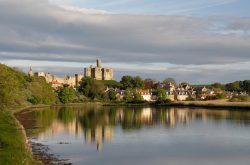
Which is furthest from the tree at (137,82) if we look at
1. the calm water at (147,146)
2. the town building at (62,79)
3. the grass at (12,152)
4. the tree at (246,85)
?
the grass at (12,152)

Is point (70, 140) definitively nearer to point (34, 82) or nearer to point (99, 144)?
point (99, 144)

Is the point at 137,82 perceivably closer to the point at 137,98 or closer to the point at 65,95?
the point at 137,98

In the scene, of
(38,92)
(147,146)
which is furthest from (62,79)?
(147,146)

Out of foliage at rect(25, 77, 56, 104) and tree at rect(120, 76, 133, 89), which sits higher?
tree at rect(120, 76, 133, 89)

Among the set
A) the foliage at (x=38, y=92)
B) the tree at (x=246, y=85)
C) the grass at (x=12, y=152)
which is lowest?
the grass at (x=12, y=152)

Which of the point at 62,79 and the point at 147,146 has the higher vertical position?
the point at 62,79

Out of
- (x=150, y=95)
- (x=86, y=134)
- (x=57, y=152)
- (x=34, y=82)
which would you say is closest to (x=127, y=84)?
(x=150, y=95)

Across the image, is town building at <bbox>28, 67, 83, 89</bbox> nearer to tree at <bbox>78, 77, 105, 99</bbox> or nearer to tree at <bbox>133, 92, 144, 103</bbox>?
tree at <bbox>78, 77, 105, 99</bbox>

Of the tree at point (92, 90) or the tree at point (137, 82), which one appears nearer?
the tree at point (92, 90)

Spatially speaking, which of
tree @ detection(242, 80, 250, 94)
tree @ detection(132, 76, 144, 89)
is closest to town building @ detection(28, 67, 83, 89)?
tree @ detection(132, 76, 144, 89)

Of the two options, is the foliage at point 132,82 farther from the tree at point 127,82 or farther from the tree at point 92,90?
the tree at point 92,90

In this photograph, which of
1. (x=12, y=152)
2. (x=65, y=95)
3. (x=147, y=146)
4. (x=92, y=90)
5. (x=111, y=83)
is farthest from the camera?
(x=111, y=83)

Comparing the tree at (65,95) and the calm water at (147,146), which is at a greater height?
the tree at (65,95)

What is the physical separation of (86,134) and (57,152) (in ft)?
38.6
